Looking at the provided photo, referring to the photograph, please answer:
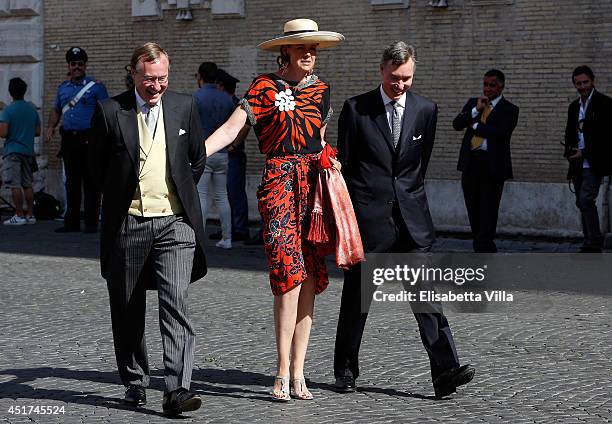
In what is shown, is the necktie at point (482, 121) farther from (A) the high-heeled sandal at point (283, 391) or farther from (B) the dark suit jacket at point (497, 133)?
(A) the high-heeled sandal at point (283, 391)

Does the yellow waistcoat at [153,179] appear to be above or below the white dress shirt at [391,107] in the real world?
below

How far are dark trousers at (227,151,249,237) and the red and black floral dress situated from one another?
8386 millimetres

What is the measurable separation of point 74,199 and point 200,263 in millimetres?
10247

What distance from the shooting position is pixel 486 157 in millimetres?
13945

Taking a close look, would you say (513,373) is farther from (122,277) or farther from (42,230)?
(42,230)

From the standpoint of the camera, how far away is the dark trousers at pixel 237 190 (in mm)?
15688

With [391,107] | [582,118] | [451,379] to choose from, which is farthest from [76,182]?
[451,379]

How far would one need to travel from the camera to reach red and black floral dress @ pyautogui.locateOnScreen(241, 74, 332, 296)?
723 cm

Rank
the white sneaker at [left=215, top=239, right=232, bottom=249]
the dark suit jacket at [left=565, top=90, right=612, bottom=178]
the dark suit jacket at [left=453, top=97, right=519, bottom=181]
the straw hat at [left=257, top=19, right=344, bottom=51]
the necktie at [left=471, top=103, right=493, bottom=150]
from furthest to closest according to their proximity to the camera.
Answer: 1. the white sneaker at [left=215, top=239, right=232, bottom=249]
2. the dark suit jacket at [left=565, top=90, right=612, bottom=178]
3. the necktie at [left=471, top=103, right=493, bottom=150]
4. the dark suit jacket at [left=453, top=97, right=519, bottom=181]
5. the straw hat at [left=257, top=19, right=344, bottom=51]

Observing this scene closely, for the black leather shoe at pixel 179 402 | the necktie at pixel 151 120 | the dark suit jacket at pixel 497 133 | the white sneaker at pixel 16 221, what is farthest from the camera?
the white sneaker at pixel 16 221

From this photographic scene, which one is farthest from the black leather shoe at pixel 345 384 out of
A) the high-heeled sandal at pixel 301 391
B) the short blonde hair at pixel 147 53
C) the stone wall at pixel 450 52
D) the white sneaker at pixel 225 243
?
the stone wall at pixel 450 52

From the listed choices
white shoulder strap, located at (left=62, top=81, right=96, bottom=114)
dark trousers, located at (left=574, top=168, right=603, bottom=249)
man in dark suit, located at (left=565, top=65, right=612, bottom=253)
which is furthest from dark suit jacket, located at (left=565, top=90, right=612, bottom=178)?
white shoulder strap, located at (left=62, top=81, right=96, bottom=114)

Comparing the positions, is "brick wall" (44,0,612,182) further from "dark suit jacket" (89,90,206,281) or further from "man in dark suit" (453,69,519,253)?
"dark suit jacket" (89,90,206,281)

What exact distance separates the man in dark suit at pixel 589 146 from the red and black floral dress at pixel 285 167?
7642 mm
